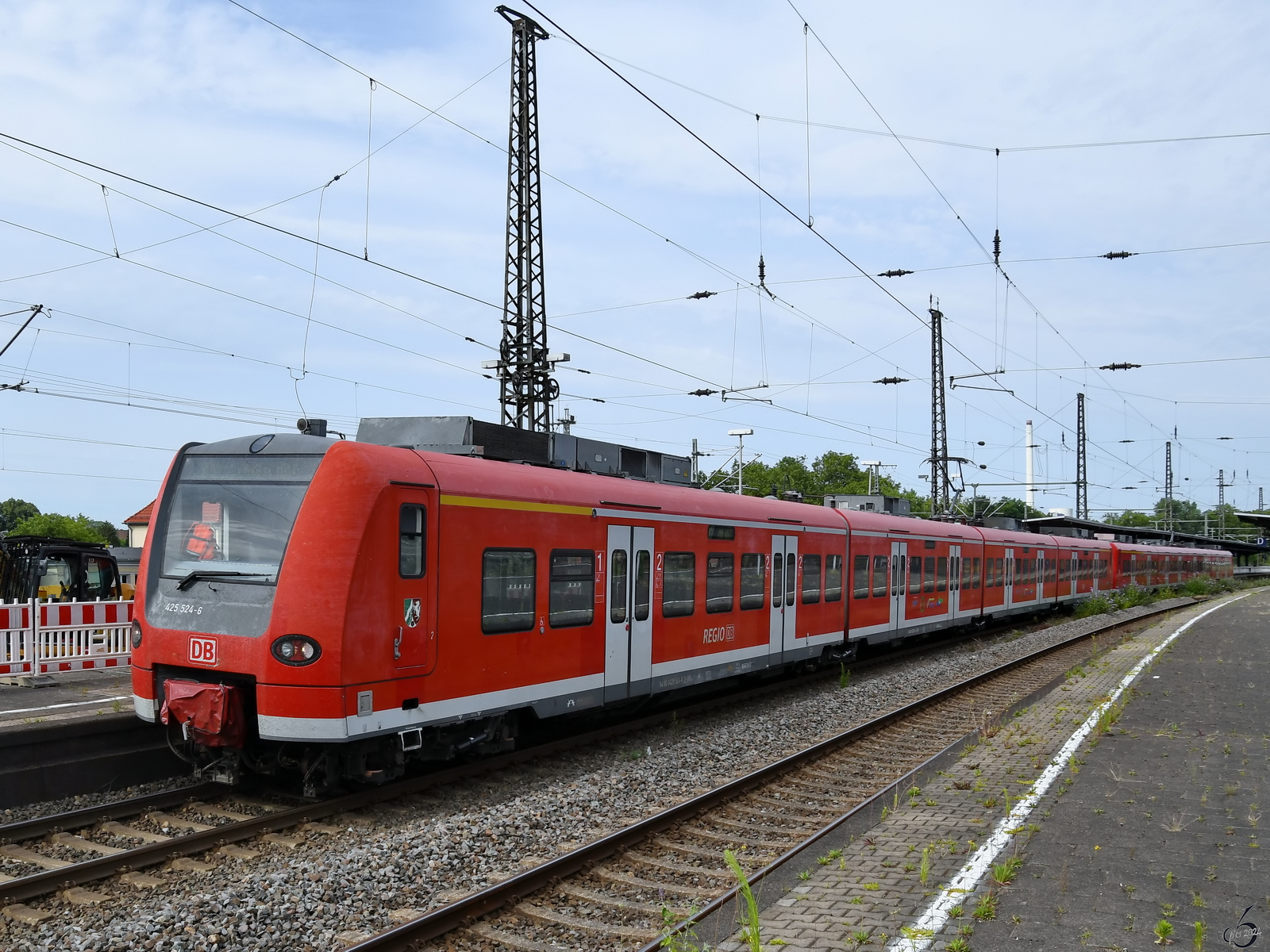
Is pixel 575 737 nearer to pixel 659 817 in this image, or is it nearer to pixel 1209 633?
pixel 659 817

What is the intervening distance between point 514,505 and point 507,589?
30.7 inches

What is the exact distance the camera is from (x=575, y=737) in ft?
36.6

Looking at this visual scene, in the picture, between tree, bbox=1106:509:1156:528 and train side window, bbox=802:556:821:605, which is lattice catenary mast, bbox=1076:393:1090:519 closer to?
train side window, bbox=802:556:821:605

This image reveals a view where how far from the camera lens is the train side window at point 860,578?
18391mm

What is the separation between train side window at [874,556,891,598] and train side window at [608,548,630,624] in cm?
907

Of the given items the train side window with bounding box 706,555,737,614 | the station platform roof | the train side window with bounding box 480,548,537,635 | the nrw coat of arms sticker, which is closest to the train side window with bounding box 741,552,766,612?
the train side window with bounding box 706,555,737,614

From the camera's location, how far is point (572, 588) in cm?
1057

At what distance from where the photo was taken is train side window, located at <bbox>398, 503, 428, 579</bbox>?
8.34 meters

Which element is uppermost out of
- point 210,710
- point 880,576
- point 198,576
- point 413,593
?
point 198,576

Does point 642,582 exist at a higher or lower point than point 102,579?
higher

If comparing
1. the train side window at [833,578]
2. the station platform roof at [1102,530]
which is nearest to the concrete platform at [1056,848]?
the train side window at [833,578]

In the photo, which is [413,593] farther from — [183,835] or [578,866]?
[578,866]

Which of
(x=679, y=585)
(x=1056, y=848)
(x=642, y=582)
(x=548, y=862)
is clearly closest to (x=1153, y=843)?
(x=1056, y=848)

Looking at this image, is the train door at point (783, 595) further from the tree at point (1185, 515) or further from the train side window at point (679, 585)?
the tree at point (1185, 515)
